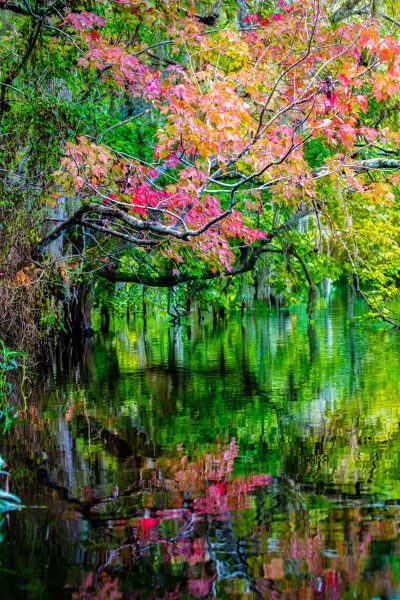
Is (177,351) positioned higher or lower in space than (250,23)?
lower

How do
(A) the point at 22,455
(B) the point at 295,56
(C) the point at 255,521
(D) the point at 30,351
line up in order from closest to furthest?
1. (C) the point at 255,521
2. (A) the point at 22,455
3. (D) the point at 30,351
4. (B) the point at 295,56

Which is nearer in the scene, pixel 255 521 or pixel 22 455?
pixel 255 521

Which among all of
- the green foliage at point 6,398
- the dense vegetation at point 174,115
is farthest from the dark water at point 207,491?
the dense vegetation at point 174,115

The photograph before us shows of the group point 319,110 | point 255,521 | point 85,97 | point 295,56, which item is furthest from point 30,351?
point 255,521

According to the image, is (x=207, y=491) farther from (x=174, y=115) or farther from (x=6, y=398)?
(x=174, y=115)

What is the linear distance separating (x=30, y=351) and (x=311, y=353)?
20.6 ft

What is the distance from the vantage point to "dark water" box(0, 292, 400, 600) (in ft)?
11.5

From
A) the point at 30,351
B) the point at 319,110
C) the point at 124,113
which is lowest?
the point at 30,351

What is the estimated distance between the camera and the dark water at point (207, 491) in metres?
3.50

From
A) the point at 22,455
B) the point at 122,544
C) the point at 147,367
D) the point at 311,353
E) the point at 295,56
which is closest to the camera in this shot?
the point at 122,544

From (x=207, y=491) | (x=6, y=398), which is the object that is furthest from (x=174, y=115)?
(x=207, y=491)

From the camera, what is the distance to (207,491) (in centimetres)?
497

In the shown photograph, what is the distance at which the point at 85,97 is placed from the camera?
13484mm

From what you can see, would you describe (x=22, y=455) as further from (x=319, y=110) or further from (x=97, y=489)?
(x=319, y=110)
